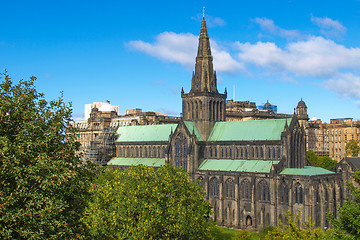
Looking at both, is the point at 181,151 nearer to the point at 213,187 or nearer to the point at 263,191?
the point at 213,187

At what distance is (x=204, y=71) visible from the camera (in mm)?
109750

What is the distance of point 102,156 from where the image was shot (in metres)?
131

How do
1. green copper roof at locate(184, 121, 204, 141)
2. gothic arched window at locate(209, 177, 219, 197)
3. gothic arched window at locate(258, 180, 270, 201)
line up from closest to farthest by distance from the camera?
gothic arched window at locate(258, 180, 270, 201) → gothic arched window at locate(209, 177, 219, 197) → green copper roof at locate(184, 121, 204, 141)

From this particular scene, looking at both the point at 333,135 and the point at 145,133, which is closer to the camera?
the point at 145,133

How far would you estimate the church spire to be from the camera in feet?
359

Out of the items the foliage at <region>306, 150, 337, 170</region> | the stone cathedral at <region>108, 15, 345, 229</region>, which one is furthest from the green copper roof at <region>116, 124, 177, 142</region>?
the foliage at <region>306, 150, 337, 170</region>

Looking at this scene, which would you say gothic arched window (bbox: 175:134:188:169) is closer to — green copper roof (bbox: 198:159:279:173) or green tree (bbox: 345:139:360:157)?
green copper roof (bbox: 198:159:279:173)

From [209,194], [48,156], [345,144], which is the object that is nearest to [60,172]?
[48,156]

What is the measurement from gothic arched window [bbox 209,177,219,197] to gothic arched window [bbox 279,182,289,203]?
51.7ft

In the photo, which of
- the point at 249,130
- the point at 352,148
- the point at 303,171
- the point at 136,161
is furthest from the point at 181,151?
the point at 352,148

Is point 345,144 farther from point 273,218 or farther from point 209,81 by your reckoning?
point 273,218

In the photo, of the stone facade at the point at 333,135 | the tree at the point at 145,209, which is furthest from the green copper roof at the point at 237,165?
the stone facade at the point at 333,135

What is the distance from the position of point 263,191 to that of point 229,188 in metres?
8.57

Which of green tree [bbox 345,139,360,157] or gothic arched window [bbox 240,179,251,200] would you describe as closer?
gothic arched window [bbox 240,179,251,200]
